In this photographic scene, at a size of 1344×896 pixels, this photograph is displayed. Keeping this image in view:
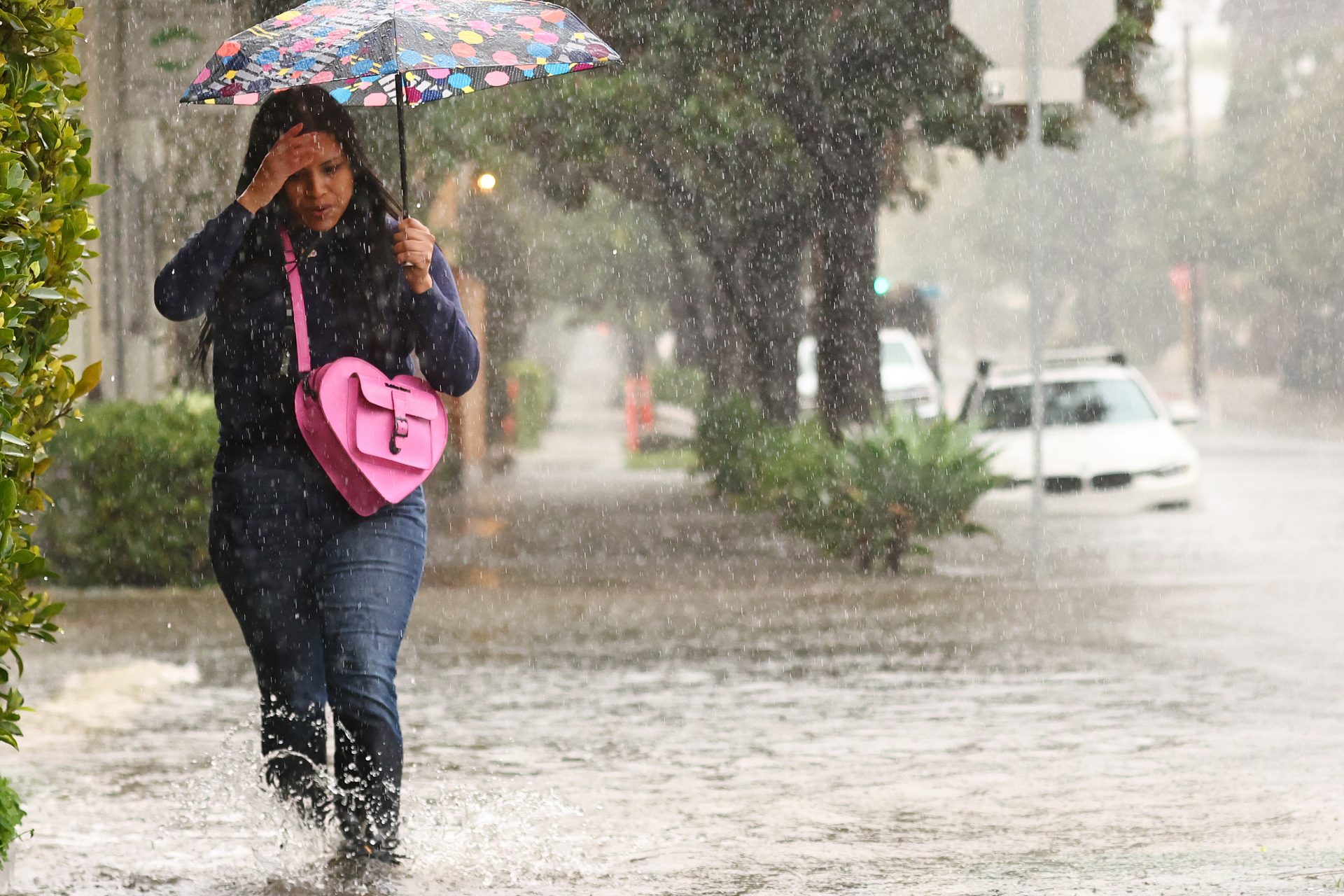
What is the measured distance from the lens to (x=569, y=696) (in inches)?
344

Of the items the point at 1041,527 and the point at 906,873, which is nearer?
the point at 906,873

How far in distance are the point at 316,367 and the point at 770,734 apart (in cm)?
319

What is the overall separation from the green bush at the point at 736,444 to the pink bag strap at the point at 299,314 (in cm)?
1385

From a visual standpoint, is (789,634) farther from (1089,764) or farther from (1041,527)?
(1089,764)

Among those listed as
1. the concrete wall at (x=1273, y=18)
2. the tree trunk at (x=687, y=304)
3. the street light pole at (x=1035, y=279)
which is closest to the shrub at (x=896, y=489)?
the street light pole at (x=1035, y=279)

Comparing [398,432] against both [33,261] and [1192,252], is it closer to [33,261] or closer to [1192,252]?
[33,261]

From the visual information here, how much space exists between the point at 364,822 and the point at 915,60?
11473 millimetres

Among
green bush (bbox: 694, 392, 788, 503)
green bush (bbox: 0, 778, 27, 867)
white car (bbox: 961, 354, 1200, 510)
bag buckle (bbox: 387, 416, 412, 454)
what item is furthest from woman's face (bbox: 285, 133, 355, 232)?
green bush (bbox: 694, 392, 788, 503)

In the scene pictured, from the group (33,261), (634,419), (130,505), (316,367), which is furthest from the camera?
(634,419)

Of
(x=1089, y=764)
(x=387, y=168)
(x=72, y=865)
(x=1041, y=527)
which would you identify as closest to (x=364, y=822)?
(x=72, y=865)

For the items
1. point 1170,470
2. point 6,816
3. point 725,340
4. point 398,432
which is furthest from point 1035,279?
point 725,340

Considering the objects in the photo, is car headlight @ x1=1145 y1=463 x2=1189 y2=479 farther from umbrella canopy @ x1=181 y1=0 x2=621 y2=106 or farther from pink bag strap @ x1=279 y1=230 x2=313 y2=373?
pink bag strap @ x1=279 y1=230 x2=313 y2=373

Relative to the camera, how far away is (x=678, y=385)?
3800 centimetres

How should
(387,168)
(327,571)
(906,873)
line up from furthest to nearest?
(387,168) → (906,873) → (327,571)
